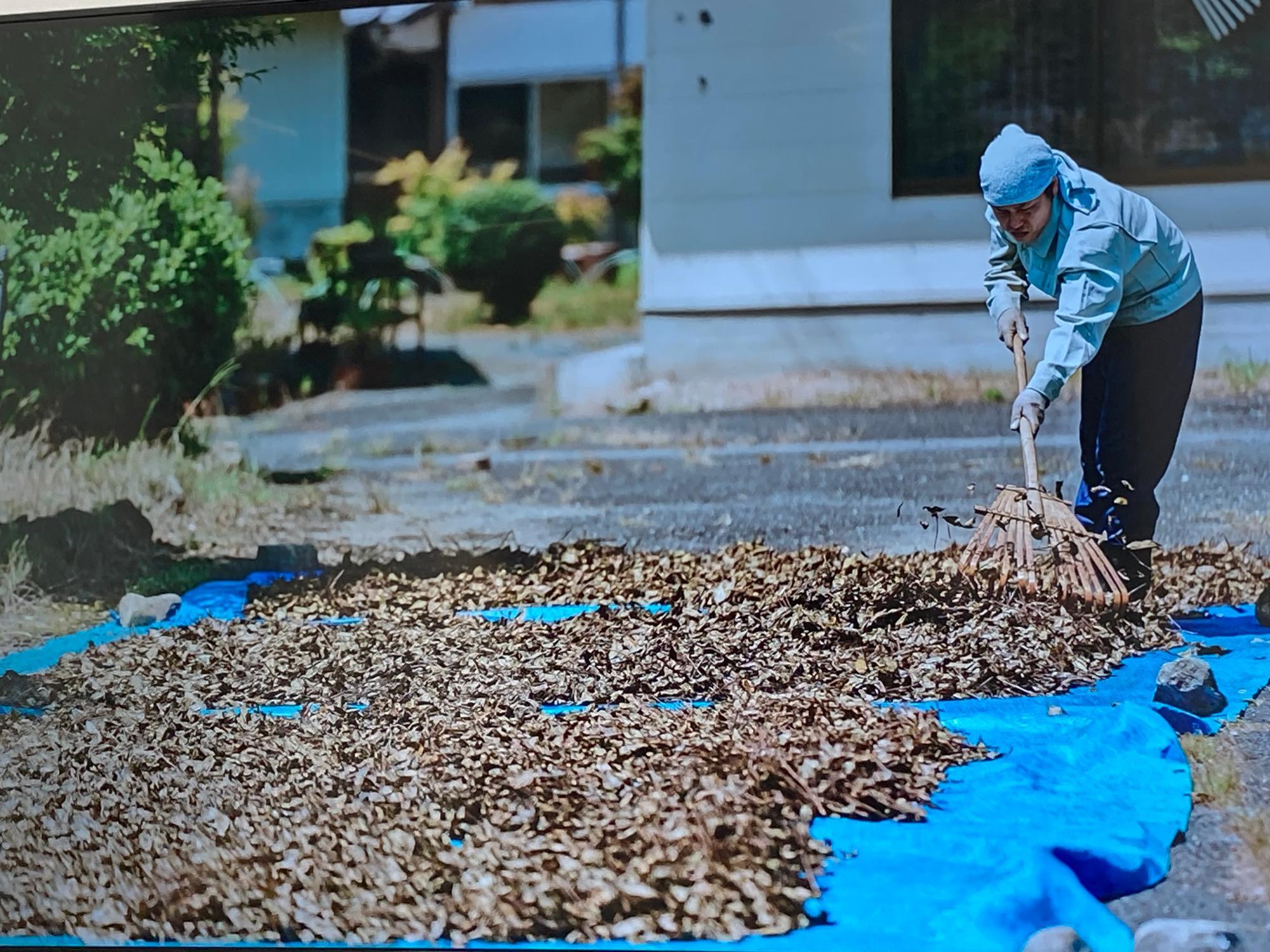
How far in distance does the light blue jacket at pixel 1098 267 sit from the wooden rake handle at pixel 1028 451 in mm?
66

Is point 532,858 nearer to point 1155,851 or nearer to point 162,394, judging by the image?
point 1155,851

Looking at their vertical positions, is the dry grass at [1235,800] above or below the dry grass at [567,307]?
below

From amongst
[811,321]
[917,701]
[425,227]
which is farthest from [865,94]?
[917,701]

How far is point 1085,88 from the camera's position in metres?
3.09

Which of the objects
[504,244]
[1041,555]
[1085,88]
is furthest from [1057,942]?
[504,244]

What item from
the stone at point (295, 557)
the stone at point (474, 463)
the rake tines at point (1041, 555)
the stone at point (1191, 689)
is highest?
the stone at point (474, 463)

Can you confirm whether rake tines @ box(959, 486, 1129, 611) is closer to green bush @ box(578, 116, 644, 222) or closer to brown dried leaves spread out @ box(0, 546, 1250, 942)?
brown dried leaves spread out @ box(0, 546, 1250, 942)

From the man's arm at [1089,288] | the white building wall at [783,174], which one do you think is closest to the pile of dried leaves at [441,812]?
the man's arm at [1089,288]

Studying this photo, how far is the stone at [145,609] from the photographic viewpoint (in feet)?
11.0

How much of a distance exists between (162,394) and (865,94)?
6.69ft

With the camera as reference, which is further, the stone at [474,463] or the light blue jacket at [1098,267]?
the stone at [474,463]

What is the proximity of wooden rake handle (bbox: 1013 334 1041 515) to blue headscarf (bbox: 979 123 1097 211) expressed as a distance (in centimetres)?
34

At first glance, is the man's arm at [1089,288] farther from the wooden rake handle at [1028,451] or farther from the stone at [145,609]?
the stone at [145,609]

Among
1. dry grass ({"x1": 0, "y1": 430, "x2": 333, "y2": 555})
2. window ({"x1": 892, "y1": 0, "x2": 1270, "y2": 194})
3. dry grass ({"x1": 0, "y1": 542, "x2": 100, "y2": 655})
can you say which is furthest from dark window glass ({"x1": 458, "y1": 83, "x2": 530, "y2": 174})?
dry grass ({"x1": 0, "y1": 542, "x2": 100, "y2": 655})
